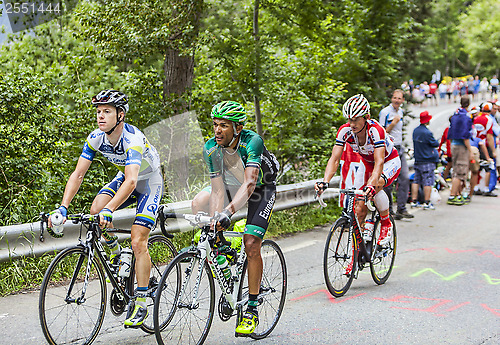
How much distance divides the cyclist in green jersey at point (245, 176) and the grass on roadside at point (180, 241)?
90.5 inches

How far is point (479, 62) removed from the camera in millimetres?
75188

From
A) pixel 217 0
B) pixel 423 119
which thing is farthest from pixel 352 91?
pixel 217 0

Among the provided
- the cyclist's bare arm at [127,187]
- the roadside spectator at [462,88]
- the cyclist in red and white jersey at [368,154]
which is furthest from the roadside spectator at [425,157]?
the roadside spectator at [462,88]

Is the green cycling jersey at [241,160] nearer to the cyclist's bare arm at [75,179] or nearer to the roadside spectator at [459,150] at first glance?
the cyclist's bare arm at [75,179]

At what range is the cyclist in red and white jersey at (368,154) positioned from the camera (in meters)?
6.25

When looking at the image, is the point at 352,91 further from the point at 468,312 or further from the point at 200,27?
the point at 468,312

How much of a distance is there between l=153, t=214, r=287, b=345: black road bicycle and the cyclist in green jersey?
116 mm

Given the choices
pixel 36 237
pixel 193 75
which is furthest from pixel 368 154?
pixel 193 75

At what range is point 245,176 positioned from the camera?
4.57 metres

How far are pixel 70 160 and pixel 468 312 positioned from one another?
18.9ft

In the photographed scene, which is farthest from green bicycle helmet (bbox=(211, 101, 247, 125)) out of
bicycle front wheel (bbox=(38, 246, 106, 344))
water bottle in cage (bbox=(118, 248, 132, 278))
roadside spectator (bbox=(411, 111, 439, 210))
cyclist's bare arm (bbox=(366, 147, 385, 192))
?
roadside spectator (bbox=(411, 111, 439, 210))

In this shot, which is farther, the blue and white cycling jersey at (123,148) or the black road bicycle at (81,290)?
the blue and white cycling jersey at (123,148)

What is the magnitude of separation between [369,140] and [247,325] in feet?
9.49

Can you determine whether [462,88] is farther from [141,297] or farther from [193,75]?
[141,297]
